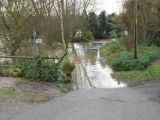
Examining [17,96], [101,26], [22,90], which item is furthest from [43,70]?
[101,26]

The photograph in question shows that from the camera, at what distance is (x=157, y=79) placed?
17.8 m

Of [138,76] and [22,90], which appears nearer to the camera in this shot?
[22,90]

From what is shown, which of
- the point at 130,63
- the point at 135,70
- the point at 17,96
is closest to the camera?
the point at 17,96

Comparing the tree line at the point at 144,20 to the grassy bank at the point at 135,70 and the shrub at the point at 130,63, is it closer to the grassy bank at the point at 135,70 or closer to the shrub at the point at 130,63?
the grassy bank at the point at 135,70

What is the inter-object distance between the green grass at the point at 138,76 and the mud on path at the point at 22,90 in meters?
3.99

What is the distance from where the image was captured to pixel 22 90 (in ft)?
46.7

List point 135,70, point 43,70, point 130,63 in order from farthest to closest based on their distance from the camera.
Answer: point 130,63 → point 135,70 → point 43,70

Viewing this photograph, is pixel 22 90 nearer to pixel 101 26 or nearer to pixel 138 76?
pixel 138 76

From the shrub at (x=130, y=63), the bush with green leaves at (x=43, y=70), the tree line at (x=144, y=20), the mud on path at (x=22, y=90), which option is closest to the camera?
the mud on path at (x=22, y=90)

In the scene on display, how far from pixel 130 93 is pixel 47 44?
28528mm

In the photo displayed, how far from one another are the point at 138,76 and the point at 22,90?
274 inches

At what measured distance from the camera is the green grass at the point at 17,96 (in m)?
12.5

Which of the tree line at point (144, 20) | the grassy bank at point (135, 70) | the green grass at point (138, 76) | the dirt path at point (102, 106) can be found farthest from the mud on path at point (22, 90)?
the tree line at point (144, 20)

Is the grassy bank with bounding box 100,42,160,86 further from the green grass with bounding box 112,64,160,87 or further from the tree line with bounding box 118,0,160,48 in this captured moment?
the tree line with bounding box 118,0,160,48
